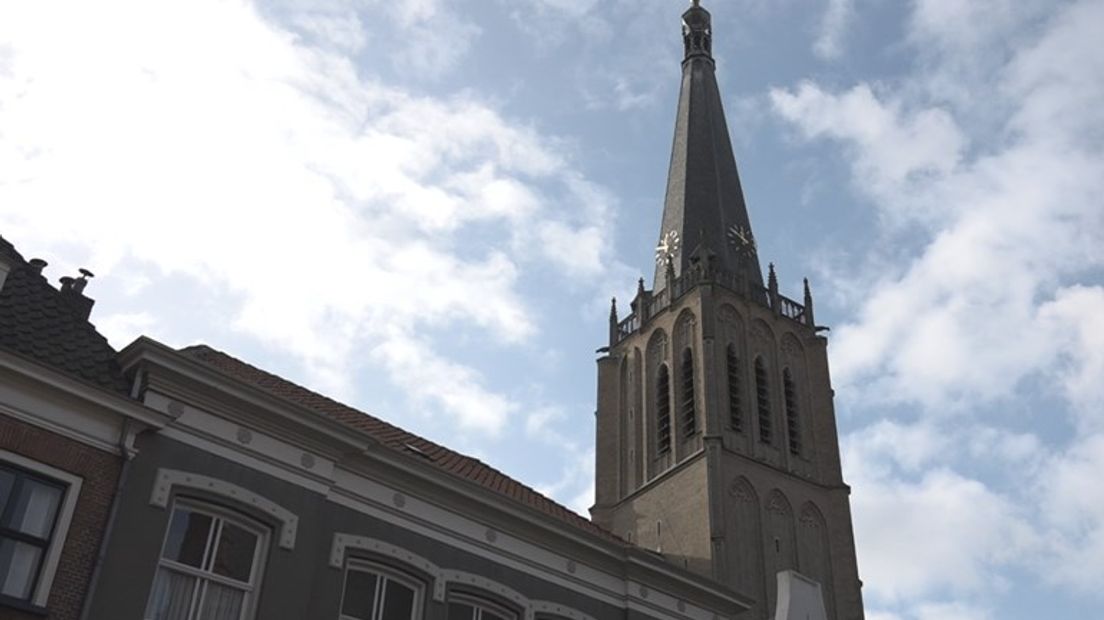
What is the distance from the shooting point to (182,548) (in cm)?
1215

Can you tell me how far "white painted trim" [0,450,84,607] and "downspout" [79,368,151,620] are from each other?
37cm

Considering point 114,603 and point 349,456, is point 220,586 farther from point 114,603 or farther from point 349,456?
point 349,456

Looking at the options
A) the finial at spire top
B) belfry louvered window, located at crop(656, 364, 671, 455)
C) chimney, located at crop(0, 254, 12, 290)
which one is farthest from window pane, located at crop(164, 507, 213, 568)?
the finial at spire top

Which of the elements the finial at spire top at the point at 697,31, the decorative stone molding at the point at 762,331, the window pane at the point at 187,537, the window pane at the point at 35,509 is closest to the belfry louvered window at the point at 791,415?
the decorative stone molding at the point at 762,331

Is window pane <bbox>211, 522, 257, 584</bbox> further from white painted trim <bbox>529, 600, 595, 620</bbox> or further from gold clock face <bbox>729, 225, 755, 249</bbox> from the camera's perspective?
gold clock face <bbox>729, 225, 755, 249</bbox>

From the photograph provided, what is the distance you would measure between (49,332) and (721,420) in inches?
1098

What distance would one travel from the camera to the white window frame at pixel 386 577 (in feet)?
44.5

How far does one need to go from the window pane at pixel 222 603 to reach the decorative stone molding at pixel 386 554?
1.31 m

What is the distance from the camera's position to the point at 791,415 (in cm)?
4047

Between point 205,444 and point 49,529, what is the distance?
206 centimetres

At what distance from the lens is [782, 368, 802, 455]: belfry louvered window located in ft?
130

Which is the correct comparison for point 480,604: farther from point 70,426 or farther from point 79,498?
point 70,426

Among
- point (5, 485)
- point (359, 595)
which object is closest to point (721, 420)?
point (359, 595)

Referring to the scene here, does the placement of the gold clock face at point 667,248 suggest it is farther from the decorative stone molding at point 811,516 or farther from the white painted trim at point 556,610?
the white painted trim at point 556,610
